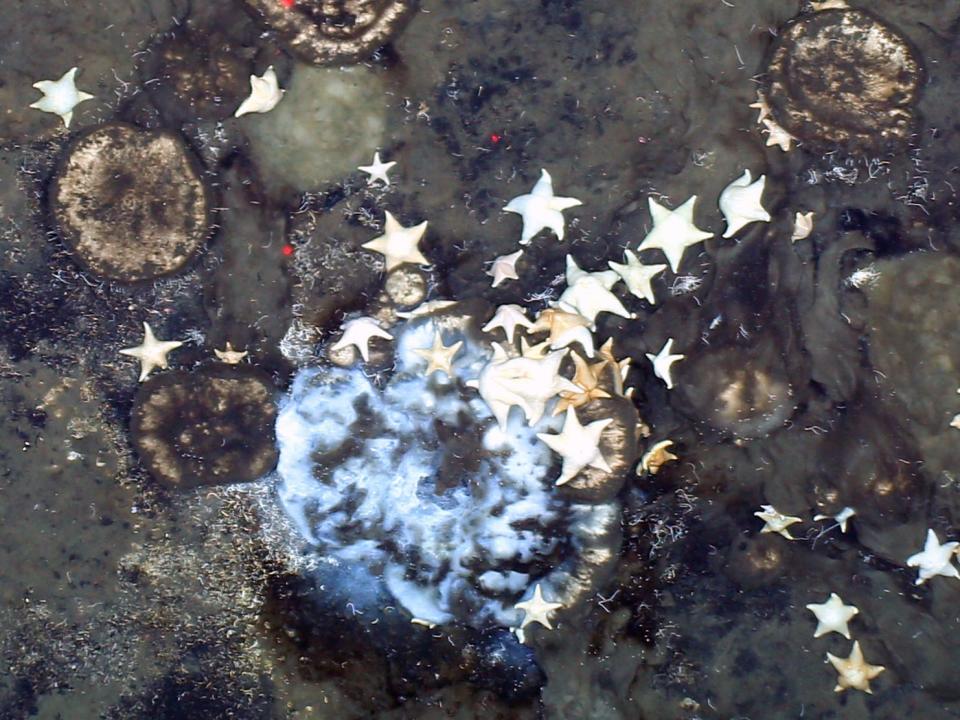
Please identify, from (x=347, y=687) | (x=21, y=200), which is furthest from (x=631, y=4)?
(x=347, y=687)

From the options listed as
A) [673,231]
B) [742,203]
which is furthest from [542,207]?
[742,203]

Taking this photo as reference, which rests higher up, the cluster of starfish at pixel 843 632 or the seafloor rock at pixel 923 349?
the seafloor rock at pixel 923 349

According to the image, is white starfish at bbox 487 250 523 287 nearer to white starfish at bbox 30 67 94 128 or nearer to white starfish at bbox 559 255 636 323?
white starfish at bbox 559 255 636 323

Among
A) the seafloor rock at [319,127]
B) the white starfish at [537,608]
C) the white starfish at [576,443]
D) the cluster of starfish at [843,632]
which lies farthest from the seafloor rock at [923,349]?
the seafloor rock at [319,127]

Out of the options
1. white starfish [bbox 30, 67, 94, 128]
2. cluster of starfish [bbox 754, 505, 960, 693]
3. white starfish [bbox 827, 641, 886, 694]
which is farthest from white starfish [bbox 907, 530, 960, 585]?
white starfish [bbox 30, 67, 94, 128]

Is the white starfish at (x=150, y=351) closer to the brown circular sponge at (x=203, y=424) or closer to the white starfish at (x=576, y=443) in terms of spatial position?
the brown circular sponge at (x=203, y=424)

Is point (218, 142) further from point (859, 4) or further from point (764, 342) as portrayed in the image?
point (859, 4)
